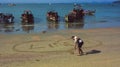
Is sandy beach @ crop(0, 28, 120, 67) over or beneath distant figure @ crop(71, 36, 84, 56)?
beneath

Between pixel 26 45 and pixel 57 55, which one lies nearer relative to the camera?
pixel 57 55

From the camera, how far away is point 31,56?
20.2 metres

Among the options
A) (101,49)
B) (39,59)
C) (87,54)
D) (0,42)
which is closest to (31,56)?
(39,59)

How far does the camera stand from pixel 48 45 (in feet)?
80.5

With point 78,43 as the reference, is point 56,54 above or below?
below

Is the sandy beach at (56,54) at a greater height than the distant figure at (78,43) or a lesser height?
lesser

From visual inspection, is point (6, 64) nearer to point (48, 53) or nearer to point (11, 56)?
point (11, 56)

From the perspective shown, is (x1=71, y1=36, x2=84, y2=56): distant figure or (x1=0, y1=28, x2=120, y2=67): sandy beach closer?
(x1=0, y1=28, x2=120, y2=67): sandy beach

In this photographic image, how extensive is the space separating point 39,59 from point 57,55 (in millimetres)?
1605

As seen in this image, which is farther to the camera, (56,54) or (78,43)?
(56,54)

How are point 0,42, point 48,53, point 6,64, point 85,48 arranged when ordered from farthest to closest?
1. point 0,42
2. point 85,48
3. point 48,53
4. point 6,64

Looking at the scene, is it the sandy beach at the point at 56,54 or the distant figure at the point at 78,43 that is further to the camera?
the distant figure at the point at 78,43

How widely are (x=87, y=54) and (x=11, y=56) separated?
5.29 meters

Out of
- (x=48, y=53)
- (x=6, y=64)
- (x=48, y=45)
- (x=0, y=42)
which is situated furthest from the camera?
(x=0, y=42)
